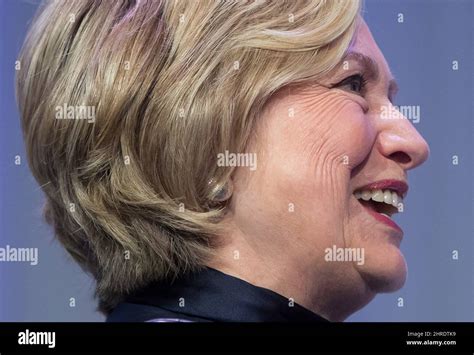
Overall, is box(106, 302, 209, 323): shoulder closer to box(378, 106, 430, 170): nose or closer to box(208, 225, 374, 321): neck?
box(208, 225, 374, 321): neck

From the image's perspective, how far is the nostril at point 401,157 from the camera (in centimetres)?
168

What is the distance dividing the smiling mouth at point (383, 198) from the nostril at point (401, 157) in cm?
5

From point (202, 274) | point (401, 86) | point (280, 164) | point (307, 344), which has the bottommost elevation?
point (307, 344)

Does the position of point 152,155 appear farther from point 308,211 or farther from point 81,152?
point 308,211

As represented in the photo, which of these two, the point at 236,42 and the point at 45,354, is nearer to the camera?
the point at 236,42

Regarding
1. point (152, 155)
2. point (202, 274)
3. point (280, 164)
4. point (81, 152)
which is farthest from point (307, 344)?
point (81, 152)

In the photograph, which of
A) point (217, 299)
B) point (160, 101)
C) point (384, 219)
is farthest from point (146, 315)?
point (384, 219)

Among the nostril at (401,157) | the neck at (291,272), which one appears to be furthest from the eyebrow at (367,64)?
the neck at (291,272)

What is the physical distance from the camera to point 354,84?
1.68 metres

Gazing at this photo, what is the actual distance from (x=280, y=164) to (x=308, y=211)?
0.41ft

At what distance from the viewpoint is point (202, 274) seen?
Answer: 5.25 feet

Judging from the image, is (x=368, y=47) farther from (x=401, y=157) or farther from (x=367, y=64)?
(x=401, y=157)

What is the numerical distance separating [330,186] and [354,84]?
10.3 inches

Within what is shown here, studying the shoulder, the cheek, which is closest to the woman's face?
the cheek
